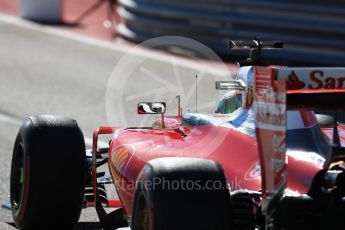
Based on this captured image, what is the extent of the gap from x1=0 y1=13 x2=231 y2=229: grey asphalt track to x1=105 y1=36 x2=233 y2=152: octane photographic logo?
0.32 ft

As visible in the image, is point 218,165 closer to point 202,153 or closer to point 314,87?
point 314,87

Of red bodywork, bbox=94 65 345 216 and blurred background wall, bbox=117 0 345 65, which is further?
blurred background wall, bbox=117 0 345 65

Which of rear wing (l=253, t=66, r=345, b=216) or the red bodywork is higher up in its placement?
rear wing (l=253, t=66, r=345, b=216)

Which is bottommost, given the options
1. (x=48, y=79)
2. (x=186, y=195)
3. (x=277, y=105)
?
(x=48, y=79)

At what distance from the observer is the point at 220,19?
1565cm

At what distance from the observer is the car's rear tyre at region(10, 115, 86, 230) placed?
6.45m

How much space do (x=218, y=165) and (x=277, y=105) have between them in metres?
A: 0.44

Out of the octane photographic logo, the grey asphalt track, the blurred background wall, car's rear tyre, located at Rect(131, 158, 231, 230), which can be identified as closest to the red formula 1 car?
car's rear tyre, located at Rect(131, 158, 231, 230)

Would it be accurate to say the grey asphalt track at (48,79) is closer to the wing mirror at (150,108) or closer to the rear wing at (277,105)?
the wing mirror at (150,108)

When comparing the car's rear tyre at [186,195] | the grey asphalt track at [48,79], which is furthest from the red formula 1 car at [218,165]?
the grey asphalt track at [48,79]

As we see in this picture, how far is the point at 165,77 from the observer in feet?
47.5

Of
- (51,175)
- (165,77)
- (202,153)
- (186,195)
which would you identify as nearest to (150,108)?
(51,175)

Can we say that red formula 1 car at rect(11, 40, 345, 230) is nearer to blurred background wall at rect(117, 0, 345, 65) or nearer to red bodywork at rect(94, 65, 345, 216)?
red bodywork at rect(94, 65, 345, 216)

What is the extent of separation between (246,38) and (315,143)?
9.59 m
